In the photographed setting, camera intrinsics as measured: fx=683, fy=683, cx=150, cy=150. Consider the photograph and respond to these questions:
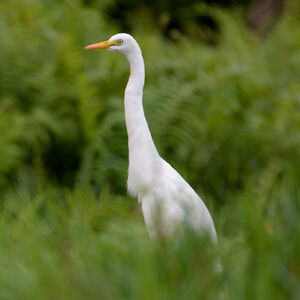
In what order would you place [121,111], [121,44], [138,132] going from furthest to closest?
1. [121,111]
2. [138,132]
3. [121,44]

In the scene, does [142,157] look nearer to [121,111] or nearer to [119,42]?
[119,42]

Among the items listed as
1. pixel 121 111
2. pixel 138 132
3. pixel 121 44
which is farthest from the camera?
pixel 121 111

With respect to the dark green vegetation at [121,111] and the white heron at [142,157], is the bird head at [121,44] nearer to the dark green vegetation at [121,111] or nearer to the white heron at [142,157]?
the white heron at [142,157]

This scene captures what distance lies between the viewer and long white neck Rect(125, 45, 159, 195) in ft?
9.07

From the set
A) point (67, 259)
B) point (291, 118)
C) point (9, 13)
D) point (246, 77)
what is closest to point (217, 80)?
point (246, 77)

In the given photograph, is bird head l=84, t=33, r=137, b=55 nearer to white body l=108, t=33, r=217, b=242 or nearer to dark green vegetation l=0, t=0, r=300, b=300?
white body l=108, t=33, r=217, b=242

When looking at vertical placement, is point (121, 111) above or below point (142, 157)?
below

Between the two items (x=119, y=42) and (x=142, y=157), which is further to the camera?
(x=142, y=157)

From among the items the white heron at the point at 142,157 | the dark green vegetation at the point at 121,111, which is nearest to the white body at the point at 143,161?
the white heron at the point at 142,157

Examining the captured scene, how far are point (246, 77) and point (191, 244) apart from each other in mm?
3347

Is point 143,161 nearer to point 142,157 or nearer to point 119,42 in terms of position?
point 142,157

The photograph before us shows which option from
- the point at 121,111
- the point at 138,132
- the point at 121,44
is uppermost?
the point at 121,44

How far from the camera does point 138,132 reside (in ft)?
9.39

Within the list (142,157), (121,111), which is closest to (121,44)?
(142,157)
